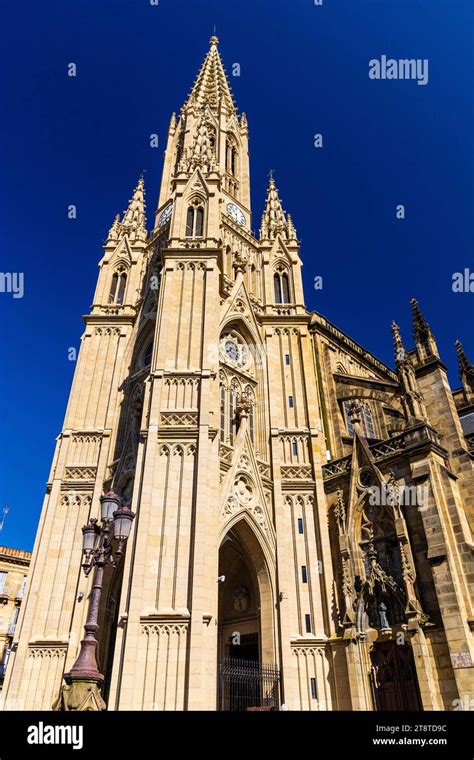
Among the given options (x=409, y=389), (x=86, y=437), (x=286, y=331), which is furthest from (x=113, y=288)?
(x=409, y=389)

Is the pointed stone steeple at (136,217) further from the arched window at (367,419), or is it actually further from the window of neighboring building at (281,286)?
the arched window at (367,419)

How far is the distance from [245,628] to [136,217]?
1014 inches

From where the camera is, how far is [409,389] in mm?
22000

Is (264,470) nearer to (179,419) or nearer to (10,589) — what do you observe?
(179,419)

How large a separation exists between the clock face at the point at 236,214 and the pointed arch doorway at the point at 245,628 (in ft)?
63.7

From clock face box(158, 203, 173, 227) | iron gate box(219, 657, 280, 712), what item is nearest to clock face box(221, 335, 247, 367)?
clock face box(158, 203, 173, 227)

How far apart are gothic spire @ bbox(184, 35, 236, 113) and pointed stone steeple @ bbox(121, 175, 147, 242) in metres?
7.68

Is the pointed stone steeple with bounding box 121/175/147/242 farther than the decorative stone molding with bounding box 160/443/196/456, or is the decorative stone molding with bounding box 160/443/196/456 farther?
the pointed stone steeple with bounding box 121/175/147/242

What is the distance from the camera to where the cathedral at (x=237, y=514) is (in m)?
16.1

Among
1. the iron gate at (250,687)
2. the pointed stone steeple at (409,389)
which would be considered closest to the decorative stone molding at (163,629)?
the iron gate at (250,687)

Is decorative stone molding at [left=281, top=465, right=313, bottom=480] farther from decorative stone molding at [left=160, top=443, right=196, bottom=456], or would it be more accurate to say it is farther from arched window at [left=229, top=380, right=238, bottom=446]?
decorative stone molding at [left=160, top=443, right=196, bottom=456]

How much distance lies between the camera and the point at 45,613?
20.0 m

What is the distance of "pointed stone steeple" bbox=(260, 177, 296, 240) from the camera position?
1268 inches
